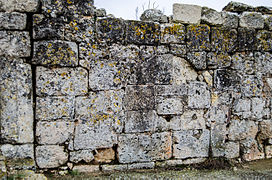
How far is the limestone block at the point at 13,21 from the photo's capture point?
310 centimetres

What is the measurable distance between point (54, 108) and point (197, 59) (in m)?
2.41

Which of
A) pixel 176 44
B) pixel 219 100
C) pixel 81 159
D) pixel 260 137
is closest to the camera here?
pixel 81 159

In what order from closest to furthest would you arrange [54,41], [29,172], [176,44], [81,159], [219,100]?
[29,172] → [54,41] → [81,159] → [176,44] → [219,100]

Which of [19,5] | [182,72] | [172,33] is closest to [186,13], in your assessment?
[172,33]

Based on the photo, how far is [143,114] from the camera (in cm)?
371

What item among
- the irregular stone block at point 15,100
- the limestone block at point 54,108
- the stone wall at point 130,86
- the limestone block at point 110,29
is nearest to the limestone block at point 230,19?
the stone wall at point 130,86

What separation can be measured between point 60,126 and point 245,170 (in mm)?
3077

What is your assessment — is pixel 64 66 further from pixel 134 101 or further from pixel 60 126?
pixel 134 101

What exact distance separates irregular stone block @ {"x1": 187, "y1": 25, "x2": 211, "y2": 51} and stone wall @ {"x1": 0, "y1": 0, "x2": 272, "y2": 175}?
17 millimetres

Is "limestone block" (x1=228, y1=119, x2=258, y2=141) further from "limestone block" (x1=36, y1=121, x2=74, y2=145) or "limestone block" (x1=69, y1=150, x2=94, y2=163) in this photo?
"limestone block" (x1=36, y1=121, x2=74, y2=145)

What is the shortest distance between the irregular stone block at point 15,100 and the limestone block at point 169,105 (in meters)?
1.94

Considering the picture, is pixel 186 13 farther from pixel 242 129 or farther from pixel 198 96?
pixel 242 129

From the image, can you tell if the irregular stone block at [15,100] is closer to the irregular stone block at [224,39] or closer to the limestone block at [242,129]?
the irregular stone block at [224,39]

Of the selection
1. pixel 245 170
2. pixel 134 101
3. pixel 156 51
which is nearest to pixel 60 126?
pixel 134 101
